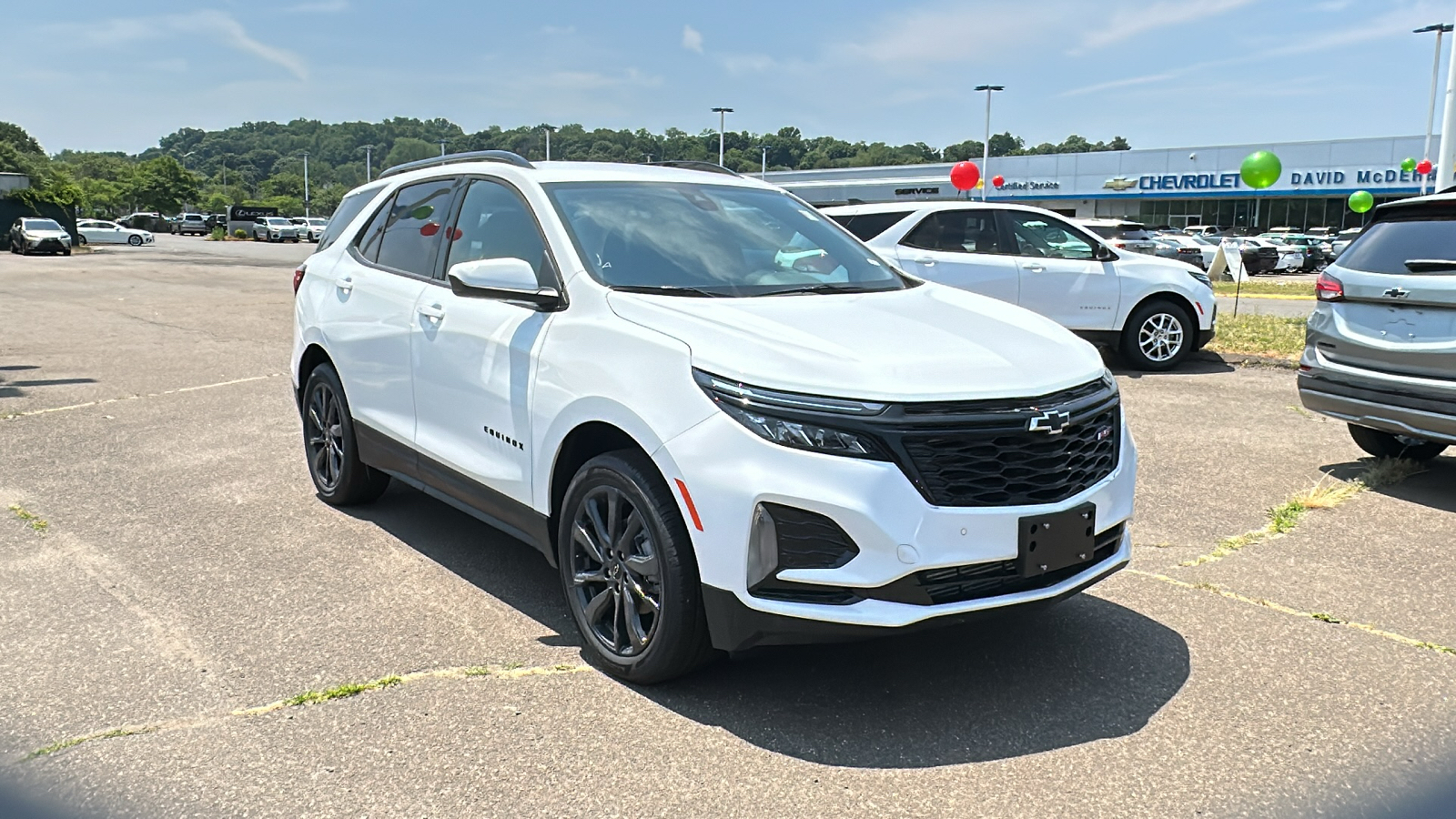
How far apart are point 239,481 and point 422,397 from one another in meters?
2.38

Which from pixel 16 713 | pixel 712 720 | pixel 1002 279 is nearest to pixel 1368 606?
→ pixel 712 720

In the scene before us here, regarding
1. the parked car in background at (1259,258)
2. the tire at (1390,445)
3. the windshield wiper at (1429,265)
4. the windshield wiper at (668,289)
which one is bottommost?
the tire at (1390,445)

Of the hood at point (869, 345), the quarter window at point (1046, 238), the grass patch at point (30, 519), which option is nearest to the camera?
the hood at point (869, 345)

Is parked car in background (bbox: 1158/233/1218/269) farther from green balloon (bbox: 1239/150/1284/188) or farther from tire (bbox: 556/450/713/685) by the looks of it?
tire (bbox: 556/450/713/685)

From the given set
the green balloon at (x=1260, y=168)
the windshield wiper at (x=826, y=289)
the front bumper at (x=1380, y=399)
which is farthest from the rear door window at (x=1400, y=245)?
the green balloon at (x=1260, y=168)

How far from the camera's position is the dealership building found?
52.2m

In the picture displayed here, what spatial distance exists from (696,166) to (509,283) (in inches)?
72.4

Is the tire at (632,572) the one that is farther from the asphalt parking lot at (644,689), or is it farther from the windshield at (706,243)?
the windshield at (706,243)

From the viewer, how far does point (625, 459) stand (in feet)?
12.0

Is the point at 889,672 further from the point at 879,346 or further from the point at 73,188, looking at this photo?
the point at 73,188

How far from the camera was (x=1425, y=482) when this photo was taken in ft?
22.0

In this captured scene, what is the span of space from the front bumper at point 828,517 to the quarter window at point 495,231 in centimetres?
132

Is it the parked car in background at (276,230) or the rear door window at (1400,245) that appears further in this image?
the parked car in background at (276,230)

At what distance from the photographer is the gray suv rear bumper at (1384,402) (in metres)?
5.93
